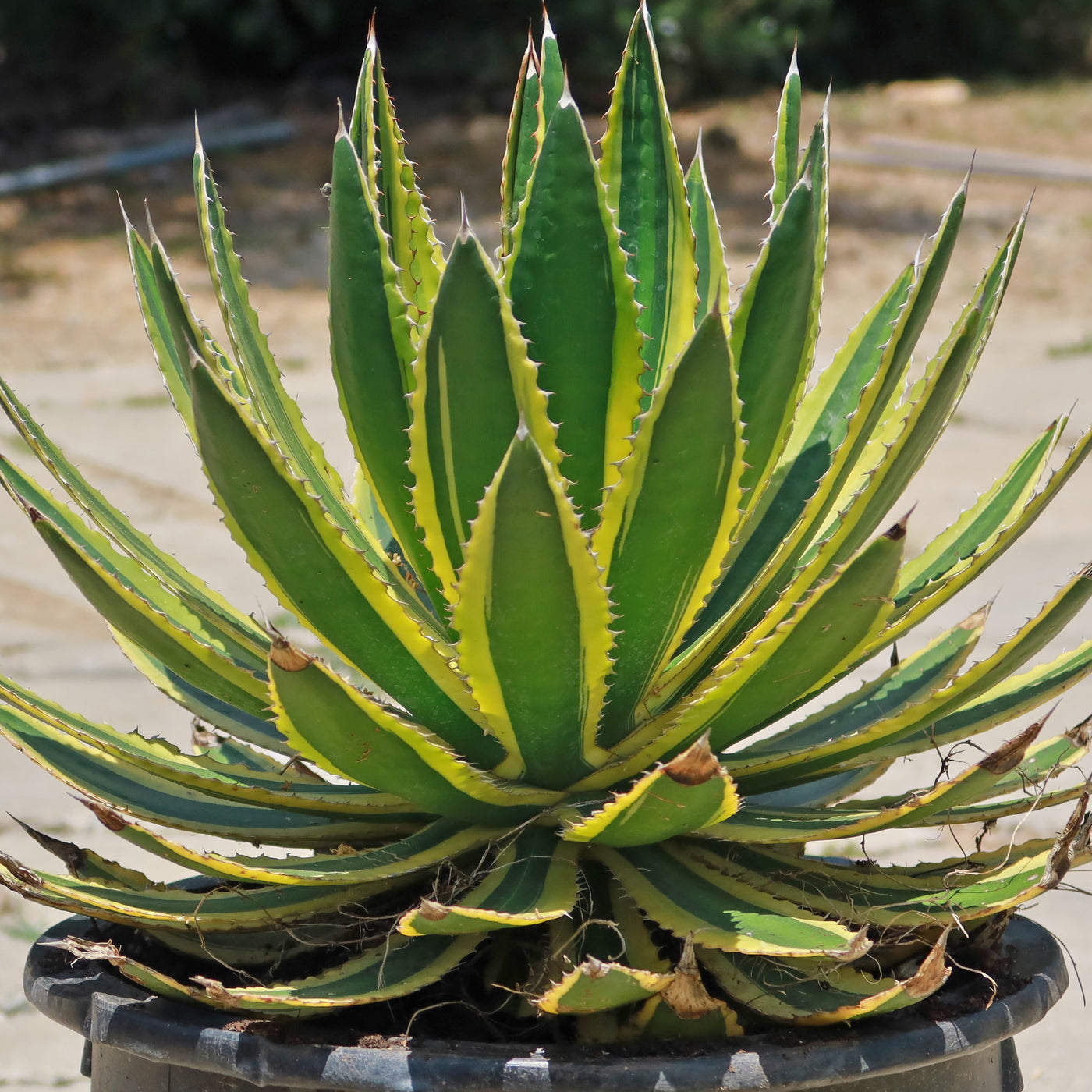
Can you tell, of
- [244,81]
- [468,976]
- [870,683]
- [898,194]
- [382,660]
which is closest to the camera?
[382,660]

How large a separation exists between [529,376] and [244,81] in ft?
42.8

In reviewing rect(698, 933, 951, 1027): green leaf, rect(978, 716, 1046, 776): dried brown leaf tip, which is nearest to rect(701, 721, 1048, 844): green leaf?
rect(978, 716, 1046, 776): dried brown leaf tip

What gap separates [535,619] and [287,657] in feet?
0.62

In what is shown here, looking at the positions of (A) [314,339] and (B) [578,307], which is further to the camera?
(A) [314,339]

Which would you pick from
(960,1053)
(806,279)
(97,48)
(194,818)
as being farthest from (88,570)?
(97,48)

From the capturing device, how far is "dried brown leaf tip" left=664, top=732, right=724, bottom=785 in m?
1.09

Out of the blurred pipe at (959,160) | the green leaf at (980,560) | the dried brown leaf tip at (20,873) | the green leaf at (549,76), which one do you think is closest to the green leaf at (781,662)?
the green leaf at (980,560)

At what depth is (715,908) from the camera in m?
1.26

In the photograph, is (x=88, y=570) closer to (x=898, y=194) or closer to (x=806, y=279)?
(x=806, y=279)

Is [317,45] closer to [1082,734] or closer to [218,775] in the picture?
[218,775]

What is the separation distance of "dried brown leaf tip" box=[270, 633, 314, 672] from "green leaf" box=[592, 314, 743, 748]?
250 millimetres

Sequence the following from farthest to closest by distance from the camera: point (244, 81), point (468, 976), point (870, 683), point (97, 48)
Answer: point (244, 81)
point (97, 48)
point (870, 683)
point (468, 976)

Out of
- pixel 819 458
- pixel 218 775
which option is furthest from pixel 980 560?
pixel 218 775

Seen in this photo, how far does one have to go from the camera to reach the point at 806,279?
134 cm
